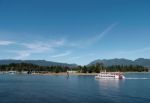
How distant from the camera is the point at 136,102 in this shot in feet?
268

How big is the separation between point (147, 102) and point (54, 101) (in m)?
26.8

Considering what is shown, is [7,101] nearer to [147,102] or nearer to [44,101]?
[44,101]

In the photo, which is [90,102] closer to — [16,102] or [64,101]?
[64,101]

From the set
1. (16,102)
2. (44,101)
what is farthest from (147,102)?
(16,102)

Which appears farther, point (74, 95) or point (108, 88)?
point (108, 88)

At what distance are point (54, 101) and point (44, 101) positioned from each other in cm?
289

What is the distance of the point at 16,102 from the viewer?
81562 mm

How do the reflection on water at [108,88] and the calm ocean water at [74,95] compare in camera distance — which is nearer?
the calm ocean water at [74,95]

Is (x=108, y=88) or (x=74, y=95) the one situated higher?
(x=108, y=88)

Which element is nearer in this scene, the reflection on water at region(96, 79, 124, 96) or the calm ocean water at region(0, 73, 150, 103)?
the calm ocean water at region(0, 73, 150, 103)

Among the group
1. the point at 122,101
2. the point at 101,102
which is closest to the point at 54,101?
the point at 101,102

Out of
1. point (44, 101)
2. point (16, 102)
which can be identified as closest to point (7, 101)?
point (16, 102)

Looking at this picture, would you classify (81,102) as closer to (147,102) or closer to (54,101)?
(54,101)

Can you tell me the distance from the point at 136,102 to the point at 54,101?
23576mm
